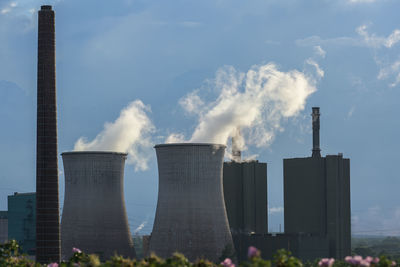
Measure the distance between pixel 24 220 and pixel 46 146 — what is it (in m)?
37.7

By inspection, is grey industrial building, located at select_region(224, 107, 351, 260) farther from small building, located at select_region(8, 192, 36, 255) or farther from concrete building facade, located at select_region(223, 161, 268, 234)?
small building, located at select_region(8, 192, 36, 255)

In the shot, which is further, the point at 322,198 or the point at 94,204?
the point at 322,198

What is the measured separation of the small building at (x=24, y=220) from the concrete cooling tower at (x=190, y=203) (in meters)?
23.5

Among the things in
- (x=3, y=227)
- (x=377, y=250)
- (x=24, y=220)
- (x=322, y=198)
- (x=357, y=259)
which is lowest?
(x=377, y=250)

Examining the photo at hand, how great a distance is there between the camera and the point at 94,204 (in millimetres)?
52250

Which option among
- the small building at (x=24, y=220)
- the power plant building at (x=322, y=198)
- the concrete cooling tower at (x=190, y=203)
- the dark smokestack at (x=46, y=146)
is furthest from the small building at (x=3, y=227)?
the dark smokestack at (x=46, y=146)

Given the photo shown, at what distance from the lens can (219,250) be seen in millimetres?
50062

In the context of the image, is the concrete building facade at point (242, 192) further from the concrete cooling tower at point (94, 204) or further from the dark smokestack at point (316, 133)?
the concrete cooling tower at point (94, 204)

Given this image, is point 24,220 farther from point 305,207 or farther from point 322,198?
point 322,198

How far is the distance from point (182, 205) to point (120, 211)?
7632mm

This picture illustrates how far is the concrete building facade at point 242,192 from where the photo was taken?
62.5 m

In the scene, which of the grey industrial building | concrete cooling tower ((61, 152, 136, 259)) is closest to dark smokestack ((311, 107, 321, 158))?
the grey industrial building

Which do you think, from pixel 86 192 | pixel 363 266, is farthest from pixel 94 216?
pixel 363 266

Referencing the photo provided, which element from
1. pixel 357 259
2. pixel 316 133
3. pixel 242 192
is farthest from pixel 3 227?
pixel 357 259
